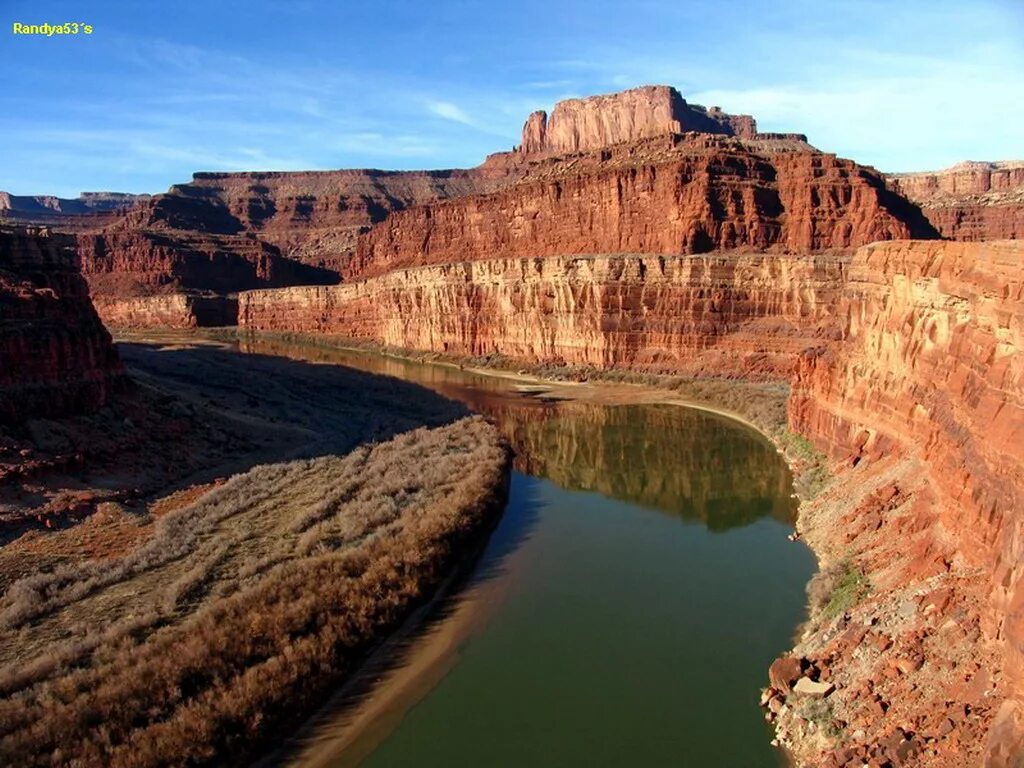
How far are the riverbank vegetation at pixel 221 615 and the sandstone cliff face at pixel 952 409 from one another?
9.52 meters

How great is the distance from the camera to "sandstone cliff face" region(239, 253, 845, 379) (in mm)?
44500

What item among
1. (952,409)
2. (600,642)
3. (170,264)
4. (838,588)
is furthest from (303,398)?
(170,264)

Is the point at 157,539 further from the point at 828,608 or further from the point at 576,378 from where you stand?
the point at 576,378

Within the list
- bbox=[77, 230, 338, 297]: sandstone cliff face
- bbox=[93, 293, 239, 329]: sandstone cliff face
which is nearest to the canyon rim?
bbox=[93, 293, 239, 329]: sandstone cliff face

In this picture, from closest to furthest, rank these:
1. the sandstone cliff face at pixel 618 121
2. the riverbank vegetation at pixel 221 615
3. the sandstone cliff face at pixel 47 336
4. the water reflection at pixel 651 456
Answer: the riverbank vegetation at pixel 221 615 < the sandstone cliff face at pixel 47 336 < the water reflection at pixel 651 456 < the sandstone cliff face at pixel 618 121

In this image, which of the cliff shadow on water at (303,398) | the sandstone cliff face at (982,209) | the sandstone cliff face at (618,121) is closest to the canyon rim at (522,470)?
the cliff shadow on water at (303,398)

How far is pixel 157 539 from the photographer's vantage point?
58.8 ft

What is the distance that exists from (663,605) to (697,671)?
2.74 meters

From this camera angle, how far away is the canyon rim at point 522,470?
35.4ft

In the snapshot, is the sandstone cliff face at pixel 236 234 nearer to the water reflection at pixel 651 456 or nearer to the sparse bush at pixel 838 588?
the water reflection at pixel 651 456

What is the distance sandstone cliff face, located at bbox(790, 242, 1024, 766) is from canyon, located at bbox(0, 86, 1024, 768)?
0.20 ft

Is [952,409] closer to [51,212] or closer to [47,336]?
[47,336]

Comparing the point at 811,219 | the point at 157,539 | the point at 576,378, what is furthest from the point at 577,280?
the point at 157,539

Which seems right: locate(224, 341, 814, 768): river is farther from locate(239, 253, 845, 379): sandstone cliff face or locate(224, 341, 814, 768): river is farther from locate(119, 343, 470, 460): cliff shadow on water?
locate(239, 253, 845, 379): sandstone cliff face
